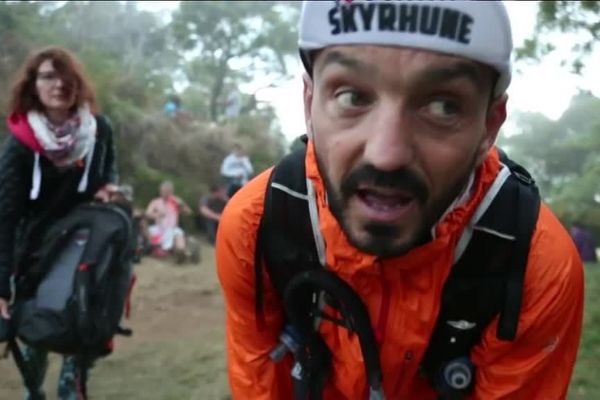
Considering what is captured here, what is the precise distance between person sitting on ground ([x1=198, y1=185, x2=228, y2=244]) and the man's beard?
1161 centimetres

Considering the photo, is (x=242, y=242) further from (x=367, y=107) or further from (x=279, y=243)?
(x=367, y=107)

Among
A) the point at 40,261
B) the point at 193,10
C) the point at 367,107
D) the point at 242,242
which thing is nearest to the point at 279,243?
the point at 242,242

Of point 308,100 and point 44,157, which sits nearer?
point 308,100

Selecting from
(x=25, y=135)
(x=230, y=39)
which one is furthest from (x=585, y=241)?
(x=230, y=39)

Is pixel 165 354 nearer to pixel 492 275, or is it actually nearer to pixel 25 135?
pixel 25 135

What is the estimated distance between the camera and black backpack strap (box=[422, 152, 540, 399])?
183cm

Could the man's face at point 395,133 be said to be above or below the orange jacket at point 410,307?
above

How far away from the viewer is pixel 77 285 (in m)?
3.38

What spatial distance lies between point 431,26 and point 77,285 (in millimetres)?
2330

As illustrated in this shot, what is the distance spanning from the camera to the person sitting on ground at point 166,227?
11102 mm

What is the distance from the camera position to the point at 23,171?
11.3 ft

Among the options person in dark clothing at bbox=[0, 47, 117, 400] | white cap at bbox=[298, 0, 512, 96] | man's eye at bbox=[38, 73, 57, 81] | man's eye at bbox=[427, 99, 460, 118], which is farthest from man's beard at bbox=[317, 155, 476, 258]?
man's eye at bbox=[38, 73, 57, 81]

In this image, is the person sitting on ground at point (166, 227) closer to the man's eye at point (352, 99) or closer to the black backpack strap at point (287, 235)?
the black backpack strap at point (287, 235)

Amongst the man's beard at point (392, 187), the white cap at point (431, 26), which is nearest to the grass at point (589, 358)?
the man's beard at point (392, 187)
